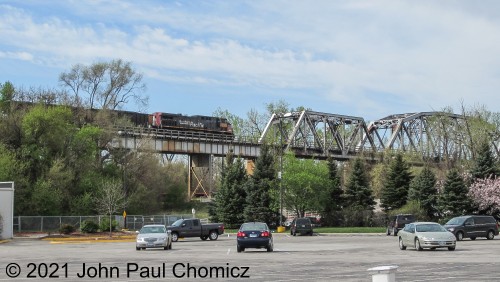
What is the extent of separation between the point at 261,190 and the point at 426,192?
17.2 m

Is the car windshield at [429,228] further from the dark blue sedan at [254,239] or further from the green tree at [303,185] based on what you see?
the green tree at [303,185]

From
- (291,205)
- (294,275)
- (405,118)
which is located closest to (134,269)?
(294,275)

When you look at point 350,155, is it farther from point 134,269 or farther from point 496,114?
point 134,269

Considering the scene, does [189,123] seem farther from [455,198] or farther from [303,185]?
[455,198]

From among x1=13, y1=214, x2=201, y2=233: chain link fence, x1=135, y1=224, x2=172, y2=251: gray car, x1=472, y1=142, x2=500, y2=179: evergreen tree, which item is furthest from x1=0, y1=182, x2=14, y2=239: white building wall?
x1=472, y1=142, x2=500, y2=179: evergreen tree

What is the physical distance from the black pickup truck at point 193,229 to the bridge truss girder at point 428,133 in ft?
155

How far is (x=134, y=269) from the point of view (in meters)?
22.3

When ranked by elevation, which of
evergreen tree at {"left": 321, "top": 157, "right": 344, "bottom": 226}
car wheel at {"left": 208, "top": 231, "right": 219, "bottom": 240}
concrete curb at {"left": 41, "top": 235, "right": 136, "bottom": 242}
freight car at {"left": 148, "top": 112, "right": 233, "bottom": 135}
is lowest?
concrete curb at {"left": 41, "top": 235, "right": 136, "bottom": 242}

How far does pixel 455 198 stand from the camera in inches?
2618

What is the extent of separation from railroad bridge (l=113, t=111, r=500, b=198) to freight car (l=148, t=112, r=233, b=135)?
5.89ft

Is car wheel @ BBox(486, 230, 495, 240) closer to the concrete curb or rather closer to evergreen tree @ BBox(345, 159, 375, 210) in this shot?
the concrete curb

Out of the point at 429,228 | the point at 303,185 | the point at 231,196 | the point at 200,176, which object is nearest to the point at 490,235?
the point at 429,228

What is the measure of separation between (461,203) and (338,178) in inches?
634

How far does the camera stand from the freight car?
305 ft
